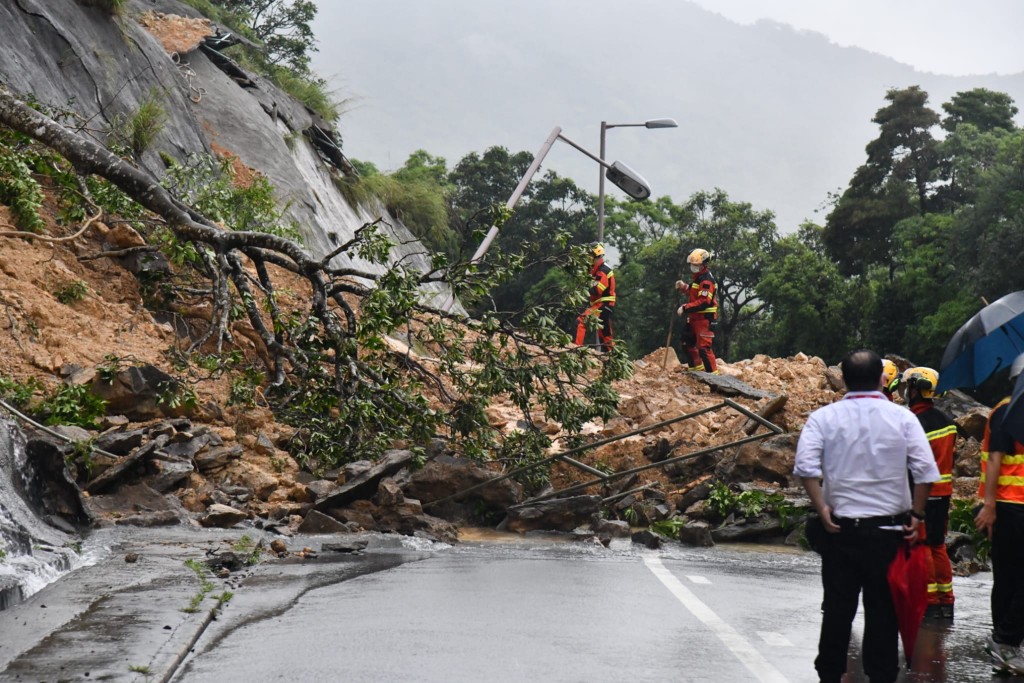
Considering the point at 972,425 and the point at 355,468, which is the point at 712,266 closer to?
the point at 972,425

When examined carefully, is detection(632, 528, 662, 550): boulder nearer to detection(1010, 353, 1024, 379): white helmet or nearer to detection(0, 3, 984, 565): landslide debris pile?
detection(0, 3, 984, 565): landslide debris pile

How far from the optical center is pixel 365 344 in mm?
13914

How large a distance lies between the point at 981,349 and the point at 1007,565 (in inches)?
70.2

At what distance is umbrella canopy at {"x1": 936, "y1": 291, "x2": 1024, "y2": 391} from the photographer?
8469 mm

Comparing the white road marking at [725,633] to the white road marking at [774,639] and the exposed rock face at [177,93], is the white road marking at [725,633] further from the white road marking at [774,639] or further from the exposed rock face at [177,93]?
the exposed rock face at [177,93]

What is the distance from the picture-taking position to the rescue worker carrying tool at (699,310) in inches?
954

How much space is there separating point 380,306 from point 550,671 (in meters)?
7.14

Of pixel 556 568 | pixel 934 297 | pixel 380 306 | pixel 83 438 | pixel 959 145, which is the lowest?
pixel 556 568

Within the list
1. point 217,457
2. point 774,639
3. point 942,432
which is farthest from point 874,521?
point 217,457

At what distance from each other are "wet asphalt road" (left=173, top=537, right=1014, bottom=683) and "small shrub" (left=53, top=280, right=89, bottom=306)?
6.99 m

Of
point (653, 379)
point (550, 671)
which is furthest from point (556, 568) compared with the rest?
point (653, 379)

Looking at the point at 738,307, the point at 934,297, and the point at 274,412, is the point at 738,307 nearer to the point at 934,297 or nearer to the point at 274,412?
the point at 934,297

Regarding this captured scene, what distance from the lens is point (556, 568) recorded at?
1111 centimetres

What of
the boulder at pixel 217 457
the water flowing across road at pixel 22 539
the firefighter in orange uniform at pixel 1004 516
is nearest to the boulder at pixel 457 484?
the boulder at pixel 217 457
